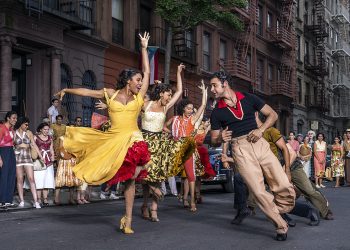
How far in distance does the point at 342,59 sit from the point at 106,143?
5474cm

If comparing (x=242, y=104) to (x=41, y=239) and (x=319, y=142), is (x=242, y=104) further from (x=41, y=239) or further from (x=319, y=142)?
(x=319, y=142)

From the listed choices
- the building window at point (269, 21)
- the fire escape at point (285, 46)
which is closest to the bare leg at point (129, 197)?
the fire escape at point (285, 46)

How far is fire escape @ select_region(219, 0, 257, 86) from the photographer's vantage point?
108ft

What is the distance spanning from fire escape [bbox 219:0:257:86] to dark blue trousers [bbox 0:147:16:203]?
22.2 meters

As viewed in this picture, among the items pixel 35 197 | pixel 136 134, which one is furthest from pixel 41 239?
pixel 35 197

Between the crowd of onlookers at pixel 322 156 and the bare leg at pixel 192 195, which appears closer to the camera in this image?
the bare leg at pixel 192 195

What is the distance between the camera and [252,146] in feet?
22.5

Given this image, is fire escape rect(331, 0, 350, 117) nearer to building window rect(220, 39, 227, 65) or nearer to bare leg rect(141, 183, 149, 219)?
building window rect(220, 39, 227, 65)

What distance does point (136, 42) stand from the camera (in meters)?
24.3

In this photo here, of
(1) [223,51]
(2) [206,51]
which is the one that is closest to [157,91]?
(2) [206,51]

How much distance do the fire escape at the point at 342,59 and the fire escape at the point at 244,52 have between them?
2236cm

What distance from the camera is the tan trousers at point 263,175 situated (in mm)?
6641

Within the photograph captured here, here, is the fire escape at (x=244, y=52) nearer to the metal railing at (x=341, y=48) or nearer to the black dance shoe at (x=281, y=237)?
the metal railing at (x=341, y=48)

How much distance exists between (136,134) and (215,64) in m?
24.7
